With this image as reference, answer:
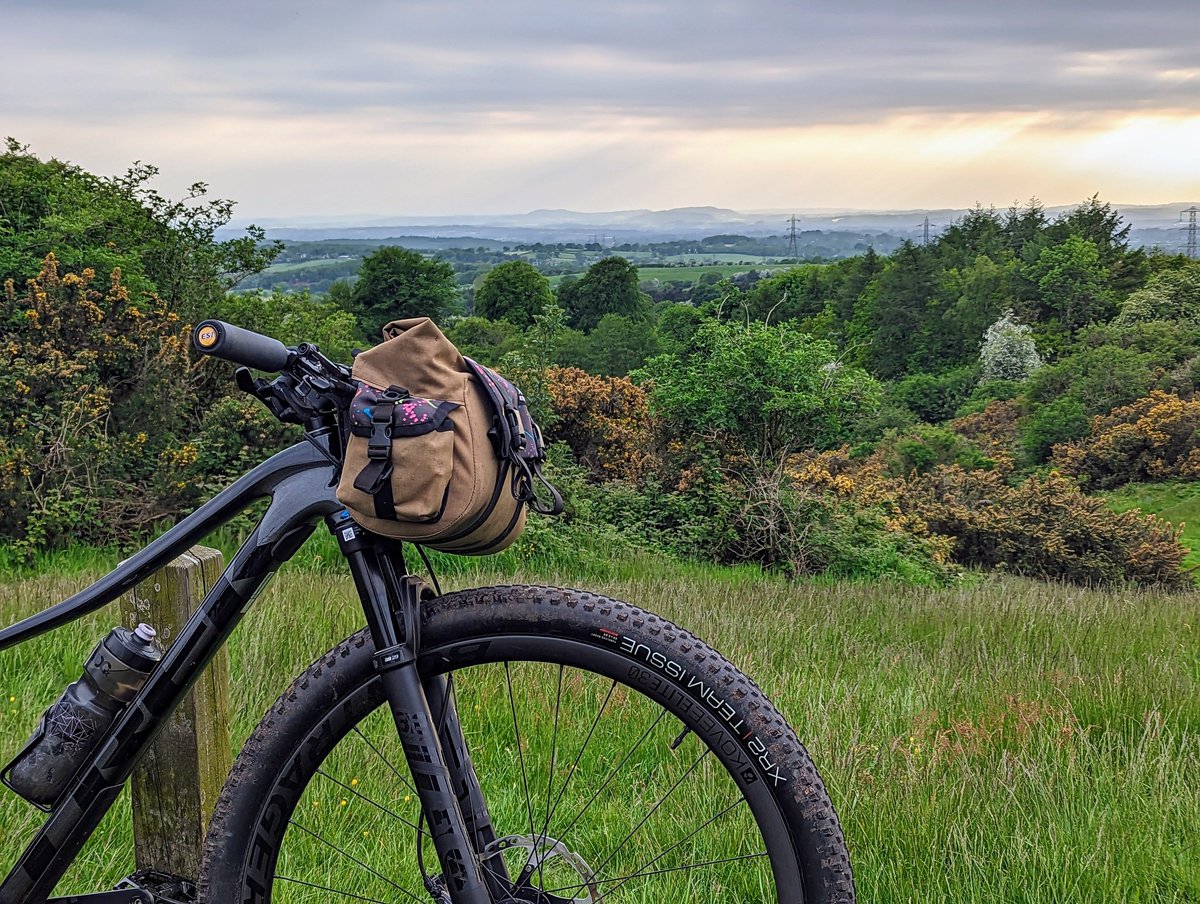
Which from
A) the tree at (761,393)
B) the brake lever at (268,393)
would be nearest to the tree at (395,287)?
the tree at (761,393)

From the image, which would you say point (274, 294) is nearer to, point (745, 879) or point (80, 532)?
point (80, 532)

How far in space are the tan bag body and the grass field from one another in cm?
147

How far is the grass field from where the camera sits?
2416 mm

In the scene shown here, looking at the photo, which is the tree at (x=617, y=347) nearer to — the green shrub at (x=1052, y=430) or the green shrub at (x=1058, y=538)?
the green shrub at (x=1052, y=430)

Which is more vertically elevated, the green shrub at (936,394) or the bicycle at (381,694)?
the bicycle at (381,694)

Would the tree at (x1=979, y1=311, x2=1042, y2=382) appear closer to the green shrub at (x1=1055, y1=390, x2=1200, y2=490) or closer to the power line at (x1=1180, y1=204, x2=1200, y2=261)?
the green shrub at (x1=1055, y1=390, x2=1200, y2=490)

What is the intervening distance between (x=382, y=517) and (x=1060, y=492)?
15890mm

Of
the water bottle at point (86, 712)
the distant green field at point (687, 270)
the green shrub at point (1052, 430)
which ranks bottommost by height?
the green shrub at point (1052, 430)

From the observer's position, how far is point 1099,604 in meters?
7.18

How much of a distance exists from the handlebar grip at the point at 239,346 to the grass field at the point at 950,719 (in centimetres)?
160

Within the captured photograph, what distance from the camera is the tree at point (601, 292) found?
4425 centimetres

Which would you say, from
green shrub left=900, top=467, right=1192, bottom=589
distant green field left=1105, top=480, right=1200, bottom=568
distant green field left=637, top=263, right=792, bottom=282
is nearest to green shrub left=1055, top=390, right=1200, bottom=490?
distant green field left=1105, top=480, right=1200, bottom=568

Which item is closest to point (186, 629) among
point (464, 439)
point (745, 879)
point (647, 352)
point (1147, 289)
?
point (464, 439)

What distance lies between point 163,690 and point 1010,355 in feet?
131
